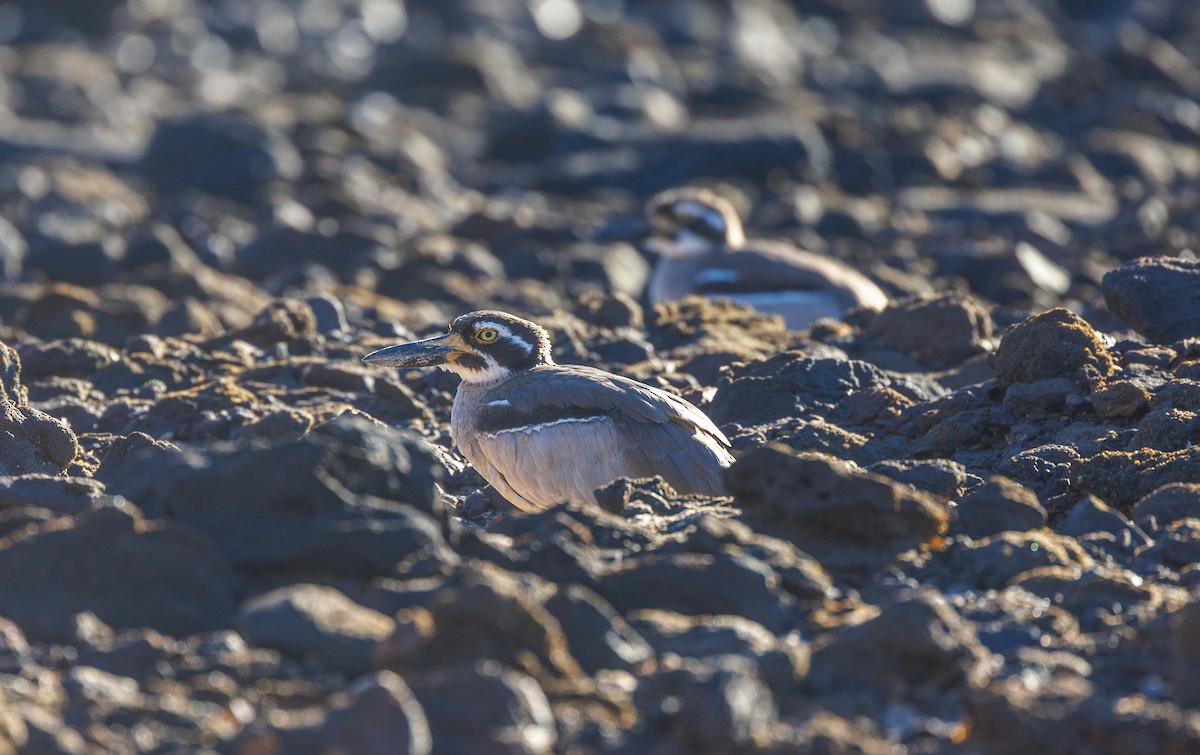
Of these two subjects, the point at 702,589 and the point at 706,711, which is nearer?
the point at 706,711

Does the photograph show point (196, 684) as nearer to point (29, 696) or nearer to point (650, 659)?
point (29, 696)

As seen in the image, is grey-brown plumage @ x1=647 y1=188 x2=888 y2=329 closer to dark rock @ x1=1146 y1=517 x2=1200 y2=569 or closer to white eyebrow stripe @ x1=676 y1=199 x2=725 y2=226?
white eyebrow stripe @ x1=676 y1=199 x2=725 y2=226

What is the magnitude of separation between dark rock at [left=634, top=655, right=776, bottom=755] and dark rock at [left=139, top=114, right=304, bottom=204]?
14.9m

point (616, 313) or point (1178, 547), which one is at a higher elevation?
point (1178, 547)

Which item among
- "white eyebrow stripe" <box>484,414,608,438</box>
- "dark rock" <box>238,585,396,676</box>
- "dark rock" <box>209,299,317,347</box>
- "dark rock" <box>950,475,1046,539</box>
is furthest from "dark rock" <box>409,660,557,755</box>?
"dark rock" <box>209,299,317,347</box>

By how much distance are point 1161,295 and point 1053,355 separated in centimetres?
109

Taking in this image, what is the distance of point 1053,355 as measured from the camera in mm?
8078

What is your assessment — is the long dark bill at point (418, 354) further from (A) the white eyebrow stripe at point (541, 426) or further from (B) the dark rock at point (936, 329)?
(B) the dark rock at point (936, 329)

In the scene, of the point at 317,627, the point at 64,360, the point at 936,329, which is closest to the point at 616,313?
the point at 936,329

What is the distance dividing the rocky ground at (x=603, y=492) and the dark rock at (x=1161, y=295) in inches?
0.7

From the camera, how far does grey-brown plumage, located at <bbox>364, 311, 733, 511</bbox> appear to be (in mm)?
7160

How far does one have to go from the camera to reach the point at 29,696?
450 cm

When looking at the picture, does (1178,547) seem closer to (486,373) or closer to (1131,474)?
(1131,474)

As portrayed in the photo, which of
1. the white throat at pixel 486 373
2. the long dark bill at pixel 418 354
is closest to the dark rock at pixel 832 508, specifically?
the white throat at pixel 486 373
